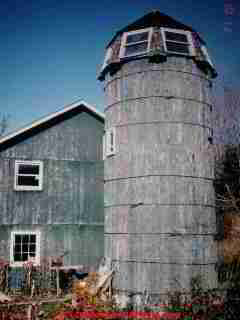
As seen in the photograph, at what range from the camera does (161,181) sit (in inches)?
502

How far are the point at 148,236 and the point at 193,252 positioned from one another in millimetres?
1624

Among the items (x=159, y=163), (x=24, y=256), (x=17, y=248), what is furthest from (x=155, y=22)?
(x=24, y=256)

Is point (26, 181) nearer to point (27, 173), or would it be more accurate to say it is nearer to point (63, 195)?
point (27, 173)

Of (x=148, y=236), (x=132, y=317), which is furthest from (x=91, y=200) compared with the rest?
(x=132, y=317)

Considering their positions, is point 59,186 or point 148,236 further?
point 59,186

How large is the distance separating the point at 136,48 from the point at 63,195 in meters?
6.76

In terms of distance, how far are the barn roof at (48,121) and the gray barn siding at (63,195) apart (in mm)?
191

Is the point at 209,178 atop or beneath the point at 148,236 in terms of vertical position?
atop

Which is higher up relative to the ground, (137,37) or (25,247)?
(137,37)

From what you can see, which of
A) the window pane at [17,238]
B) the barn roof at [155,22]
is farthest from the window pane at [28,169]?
the barn roof at [155,22]

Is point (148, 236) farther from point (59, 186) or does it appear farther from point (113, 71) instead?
point (113, 71)

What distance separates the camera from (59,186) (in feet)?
51.5

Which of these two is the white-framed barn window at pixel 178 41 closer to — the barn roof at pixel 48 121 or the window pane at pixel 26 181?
the barn roof at pixel 48 121

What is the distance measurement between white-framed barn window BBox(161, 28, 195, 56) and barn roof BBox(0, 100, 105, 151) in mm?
4290
